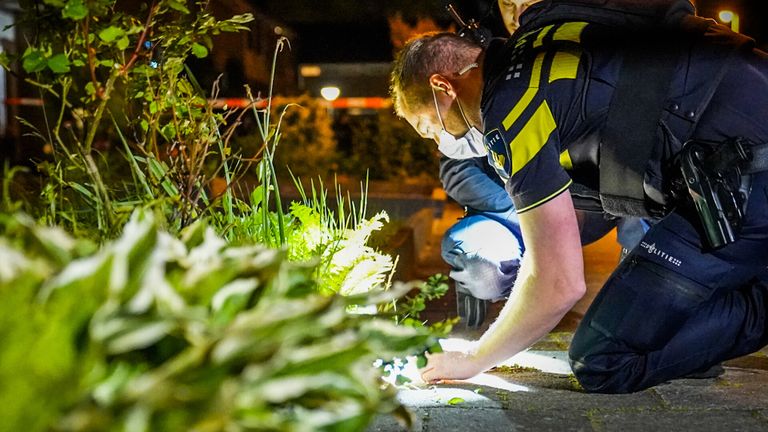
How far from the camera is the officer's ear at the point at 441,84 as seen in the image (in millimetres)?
3064

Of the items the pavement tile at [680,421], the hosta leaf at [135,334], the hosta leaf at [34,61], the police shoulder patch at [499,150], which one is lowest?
the pavement tile at [680,421]

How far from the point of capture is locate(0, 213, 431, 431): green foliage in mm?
1095

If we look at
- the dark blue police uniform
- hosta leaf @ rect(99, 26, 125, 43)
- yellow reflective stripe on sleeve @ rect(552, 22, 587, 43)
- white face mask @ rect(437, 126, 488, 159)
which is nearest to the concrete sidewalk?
the dark blue police uniform

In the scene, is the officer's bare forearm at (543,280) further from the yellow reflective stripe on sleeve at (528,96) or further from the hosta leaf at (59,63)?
the hosta leaf at (59,63)

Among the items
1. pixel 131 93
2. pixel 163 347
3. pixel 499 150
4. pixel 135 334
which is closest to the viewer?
pixel 135 334

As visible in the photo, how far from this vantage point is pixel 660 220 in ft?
10.2

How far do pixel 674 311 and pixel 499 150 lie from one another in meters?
0.85

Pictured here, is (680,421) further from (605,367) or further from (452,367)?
(452,367)

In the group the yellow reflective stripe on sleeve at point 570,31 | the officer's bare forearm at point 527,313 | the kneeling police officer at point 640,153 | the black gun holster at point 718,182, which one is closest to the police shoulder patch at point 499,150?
the kneeling police officer at point 640,153

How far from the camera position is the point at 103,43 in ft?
8.70

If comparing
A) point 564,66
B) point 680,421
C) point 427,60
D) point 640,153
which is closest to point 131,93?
point 427,60

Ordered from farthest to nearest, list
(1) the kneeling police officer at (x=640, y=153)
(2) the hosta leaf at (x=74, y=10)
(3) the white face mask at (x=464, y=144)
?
(3) the white face mask at (x=464, y=144), (1) the kneeling police officer at (x=640, y=153), (2) the hosta leaf at (x=74, y=10)

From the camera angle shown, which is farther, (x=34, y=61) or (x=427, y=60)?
(x=427, y=60)

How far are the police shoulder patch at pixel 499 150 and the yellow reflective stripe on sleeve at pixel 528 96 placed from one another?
45mm
